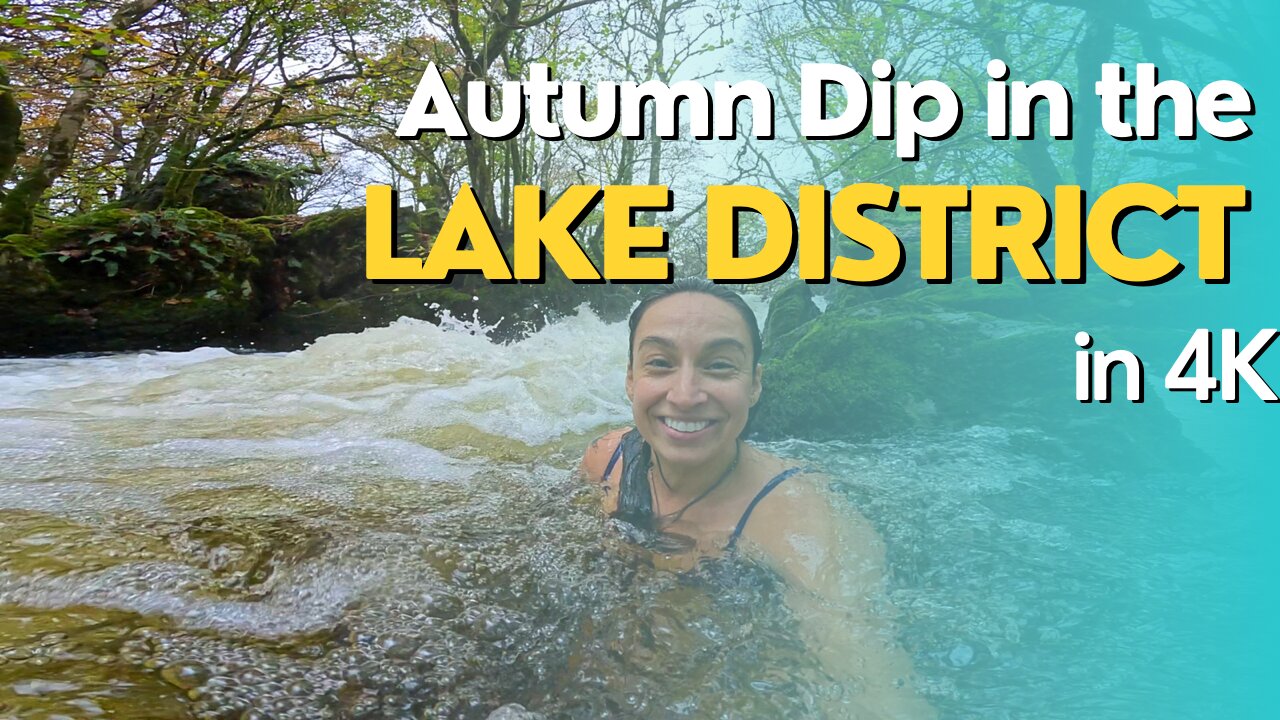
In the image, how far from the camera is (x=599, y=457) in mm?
2643

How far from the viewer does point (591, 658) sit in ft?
5.06

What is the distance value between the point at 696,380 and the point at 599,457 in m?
0.76

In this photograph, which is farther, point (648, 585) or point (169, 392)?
point (169, 392)

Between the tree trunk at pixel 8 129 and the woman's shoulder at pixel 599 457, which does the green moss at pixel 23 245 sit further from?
the woman's shoulder at pixel 599 457

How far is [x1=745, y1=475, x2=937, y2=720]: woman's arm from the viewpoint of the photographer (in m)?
1.57

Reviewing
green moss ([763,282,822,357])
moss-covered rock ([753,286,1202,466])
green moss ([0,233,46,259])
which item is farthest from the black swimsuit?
green moss ([0,233,46,259])

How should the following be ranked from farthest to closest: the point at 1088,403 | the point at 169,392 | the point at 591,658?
the point at 169,392, the point at 1088,403, the point at 591,658

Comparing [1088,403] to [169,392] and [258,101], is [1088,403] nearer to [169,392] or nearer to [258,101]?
[169,392]

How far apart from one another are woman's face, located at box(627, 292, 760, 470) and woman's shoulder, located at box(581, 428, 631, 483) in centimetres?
52

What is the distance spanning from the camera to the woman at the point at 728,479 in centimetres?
195

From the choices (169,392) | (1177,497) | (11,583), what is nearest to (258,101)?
(169,392)

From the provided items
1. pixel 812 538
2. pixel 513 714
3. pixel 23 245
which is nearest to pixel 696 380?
pixel 812 538

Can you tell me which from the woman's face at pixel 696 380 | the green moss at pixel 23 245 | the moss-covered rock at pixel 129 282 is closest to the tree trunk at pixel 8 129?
the green moss at pixel 23 245

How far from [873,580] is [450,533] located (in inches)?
47.5
